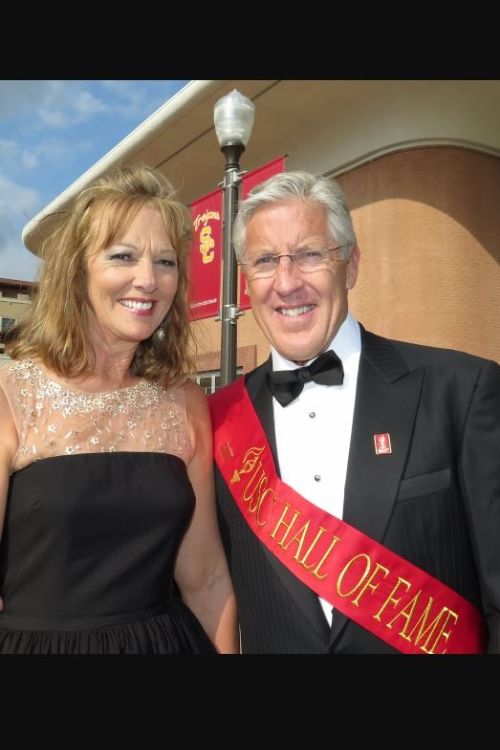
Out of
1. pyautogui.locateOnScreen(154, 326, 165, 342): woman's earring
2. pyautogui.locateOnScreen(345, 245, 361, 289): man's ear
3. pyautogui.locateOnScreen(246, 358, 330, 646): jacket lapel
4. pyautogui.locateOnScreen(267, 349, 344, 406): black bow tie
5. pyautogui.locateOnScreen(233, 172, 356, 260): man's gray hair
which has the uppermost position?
pyautogui.locateOnScreen(233, 172, 356, 260): man's gray hair

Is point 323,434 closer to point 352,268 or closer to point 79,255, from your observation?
point 352,268

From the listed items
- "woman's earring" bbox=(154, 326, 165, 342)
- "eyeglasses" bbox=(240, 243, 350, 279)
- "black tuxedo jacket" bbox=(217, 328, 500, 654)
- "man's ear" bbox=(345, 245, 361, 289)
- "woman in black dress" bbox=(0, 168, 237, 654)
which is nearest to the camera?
"black tuxedo jacket" bbox=(217, 328, 500, 654)

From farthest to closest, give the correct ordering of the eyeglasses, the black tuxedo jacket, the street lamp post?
the street lamp post → the eyeglasses → the black tuxedo jacket

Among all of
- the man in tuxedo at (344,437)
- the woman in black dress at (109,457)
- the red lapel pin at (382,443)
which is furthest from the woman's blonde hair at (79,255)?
the red lapel pin at (382,443)

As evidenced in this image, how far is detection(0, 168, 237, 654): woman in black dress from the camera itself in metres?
1.92

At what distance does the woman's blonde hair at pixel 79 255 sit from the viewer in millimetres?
2154

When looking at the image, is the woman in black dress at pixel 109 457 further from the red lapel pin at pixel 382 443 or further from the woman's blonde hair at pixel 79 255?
the red lapel pin at pixel 382 443

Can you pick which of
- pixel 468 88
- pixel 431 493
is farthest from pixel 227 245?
pixel 468 88

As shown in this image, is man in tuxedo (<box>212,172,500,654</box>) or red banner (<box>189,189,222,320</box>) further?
red banner (<box>189,189,222,320</box>)

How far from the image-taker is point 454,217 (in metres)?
7.21

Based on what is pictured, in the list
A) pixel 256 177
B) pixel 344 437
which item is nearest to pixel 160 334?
pixel 344 437

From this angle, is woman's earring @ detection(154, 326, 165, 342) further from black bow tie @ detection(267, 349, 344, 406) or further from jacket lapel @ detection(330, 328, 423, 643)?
jacket lapel @ detection(330, 328, 423, 643)

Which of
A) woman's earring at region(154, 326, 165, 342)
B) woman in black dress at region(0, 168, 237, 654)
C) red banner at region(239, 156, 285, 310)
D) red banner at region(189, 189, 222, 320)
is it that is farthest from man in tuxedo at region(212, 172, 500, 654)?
red banner at region(189, 189, 222, 320)

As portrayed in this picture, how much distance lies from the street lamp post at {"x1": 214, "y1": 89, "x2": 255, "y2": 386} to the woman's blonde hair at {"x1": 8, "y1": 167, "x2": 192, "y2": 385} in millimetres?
2481
